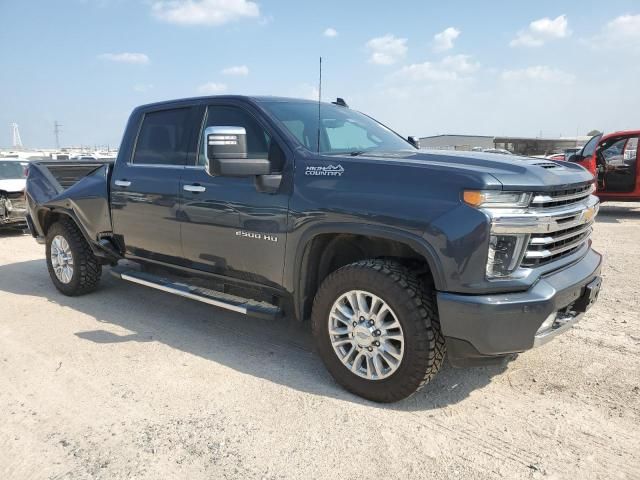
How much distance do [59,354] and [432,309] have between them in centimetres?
292

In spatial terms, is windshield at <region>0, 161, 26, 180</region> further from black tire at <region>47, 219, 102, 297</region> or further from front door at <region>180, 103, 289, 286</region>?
front door at <region>180, 103, 289, 286</region>

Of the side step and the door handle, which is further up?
the door handle

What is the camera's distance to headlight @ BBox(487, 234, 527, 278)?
2.62m

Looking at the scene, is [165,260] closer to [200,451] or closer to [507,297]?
[200,451]

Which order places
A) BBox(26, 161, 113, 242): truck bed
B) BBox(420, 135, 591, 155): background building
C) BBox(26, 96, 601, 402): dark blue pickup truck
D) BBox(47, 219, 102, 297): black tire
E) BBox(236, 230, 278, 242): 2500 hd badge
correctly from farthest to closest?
1. BBox(420, 135, 591, 155): background building
2. BBox(47, 219, 102, 297): black tire
3. BBox(26, 161, 113, 242): truck bed
4. BBox(236, 230, 278, 242): 2500 hd badge
5. BBox(26, 96, 601, 402): dark blue pickup truck

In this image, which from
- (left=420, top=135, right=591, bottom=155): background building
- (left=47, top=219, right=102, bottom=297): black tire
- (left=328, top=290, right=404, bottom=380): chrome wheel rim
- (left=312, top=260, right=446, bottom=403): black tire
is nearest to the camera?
(left=312, top=260, right=446, bottom=403): black tire

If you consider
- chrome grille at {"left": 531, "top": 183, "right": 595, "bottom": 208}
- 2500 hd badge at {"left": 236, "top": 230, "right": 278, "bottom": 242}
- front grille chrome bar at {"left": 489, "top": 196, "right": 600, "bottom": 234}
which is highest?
chrome grille at {"left": 531, "top": 183, "right": 595, "bottom": 208}

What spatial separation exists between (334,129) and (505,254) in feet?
6.08

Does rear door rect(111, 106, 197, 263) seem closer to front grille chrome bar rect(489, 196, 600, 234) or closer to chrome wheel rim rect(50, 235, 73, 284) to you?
chrome wheel rim rect(50, 235, 73, 284)

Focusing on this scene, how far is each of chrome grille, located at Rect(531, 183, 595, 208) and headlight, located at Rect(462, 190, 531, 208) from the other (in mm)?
78

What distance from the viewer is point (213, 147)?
3.09 metres

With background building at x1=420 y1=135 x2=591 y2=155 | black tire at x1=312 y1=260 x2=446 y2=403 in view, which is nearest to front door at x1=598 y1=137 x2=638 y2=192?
black tire at x1=312 y1=260 x2=446 y2=403

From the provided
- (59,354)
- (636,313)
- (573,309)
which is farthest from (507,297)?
(59,354)

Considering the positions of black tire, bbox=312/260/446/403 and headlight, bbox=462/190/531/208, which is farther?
black tire, bbox=312/260/446/403
